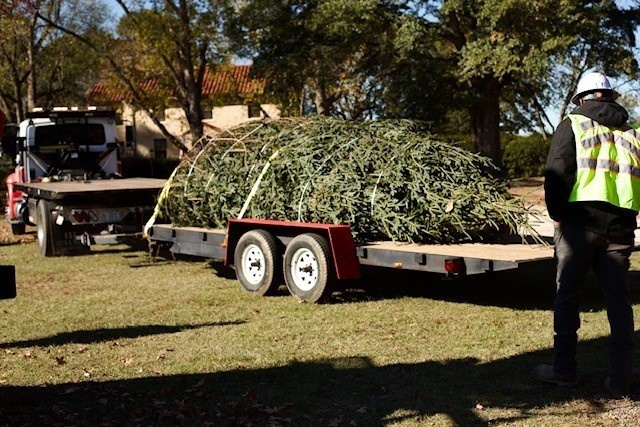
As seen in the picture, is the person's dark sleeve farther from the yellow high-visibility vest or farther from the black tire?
the black tire

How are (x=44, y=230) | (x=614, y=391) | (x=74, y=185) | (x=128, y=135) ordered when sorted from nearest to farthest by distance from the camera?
(x=614, y=391), (x=44, y=230), (x=74, y=185), (x=128, y=135)

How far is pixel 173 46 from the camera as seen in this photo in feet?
92.1

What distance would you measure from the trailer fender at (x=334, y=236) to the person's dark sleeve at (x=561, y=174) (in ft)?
12.4

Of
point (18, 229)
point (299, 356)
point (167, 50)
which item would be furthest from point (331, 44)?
point (299, 356)

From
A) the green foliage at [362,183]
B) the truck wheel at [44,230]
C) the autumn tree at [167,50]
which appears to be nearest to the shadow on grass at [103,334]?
the green foliage at [362,183]

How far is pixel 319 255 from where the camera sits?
9.88 metres

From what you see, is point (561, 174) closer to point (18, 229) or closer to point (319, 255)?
point (319, 255)

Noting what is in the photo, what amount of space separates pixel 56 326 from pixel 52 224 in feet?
19.6

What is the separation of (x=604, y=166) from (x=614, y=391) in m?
1.44

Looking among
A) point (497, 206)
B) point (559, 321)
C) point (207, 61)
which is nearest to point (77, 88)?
point (207, 61)

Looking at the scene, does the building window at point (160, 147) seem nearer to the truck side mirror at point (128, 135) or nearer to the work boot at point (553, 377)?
the truck side mirror at point (128, 135)

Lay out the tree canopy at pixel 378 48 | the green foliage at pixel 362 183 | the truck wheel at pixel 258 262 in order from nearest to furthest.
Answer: the green foliage at pixel 362 183, the truck wheel at pixel 258 262, the tree canopy at pixel 378 48

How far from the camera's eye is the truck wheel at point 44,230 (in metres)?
14.9

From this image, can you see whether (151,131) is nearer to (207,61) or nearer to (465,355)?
(207,61)
